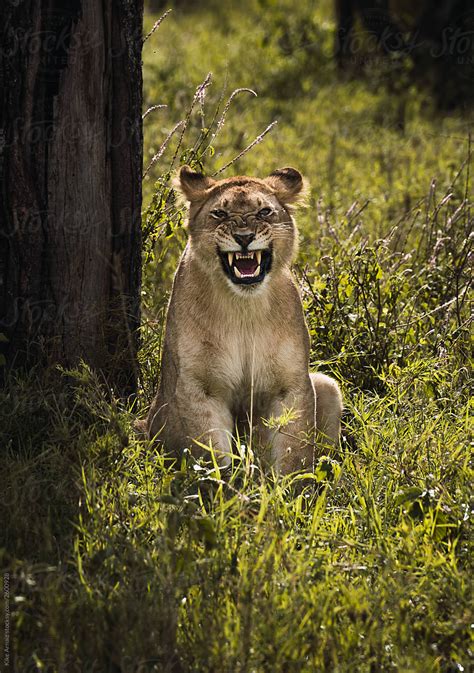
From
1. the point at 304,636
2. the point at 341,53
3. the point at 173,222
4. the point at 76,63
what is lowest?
the point at 304,636

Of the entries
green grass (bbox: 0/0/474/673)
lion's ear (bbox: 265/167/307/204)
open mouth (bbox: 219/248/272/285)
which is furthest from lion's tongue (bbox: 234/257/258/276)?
green grass (bbox: 0/0/474/673)

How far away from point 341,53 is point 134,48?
8.86 m

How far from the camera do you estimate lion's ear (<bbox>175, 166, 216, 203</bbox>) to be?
4449 mm

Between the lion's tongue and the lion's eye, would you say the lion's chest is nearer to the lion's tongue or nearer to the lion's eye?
the lion's tongue

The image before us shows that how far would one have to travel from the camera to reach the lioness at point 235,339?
4242 mm

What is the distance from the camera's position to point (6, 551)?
3467 mm

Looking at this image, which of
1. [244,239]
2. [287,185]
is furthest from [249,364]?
[287,185]

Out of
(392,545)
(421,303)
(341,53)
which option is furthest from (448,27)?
(392,545)

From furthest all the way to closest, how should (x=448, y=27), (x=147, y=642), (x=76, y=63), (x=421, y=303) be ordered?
(x=448, y=27), (x=421, y=303), (x=76, y=63), (x=147, y=642)

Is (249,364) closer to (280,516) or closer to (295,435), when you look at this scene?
(295,435)

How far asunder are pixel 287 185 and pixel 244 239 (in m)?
0.51

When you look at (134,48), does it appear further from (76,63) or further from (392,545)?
(392,545)

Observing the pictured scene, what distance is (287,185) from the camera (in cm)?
452

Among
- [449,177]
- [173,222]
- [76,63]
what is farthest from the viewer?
[449,177]
